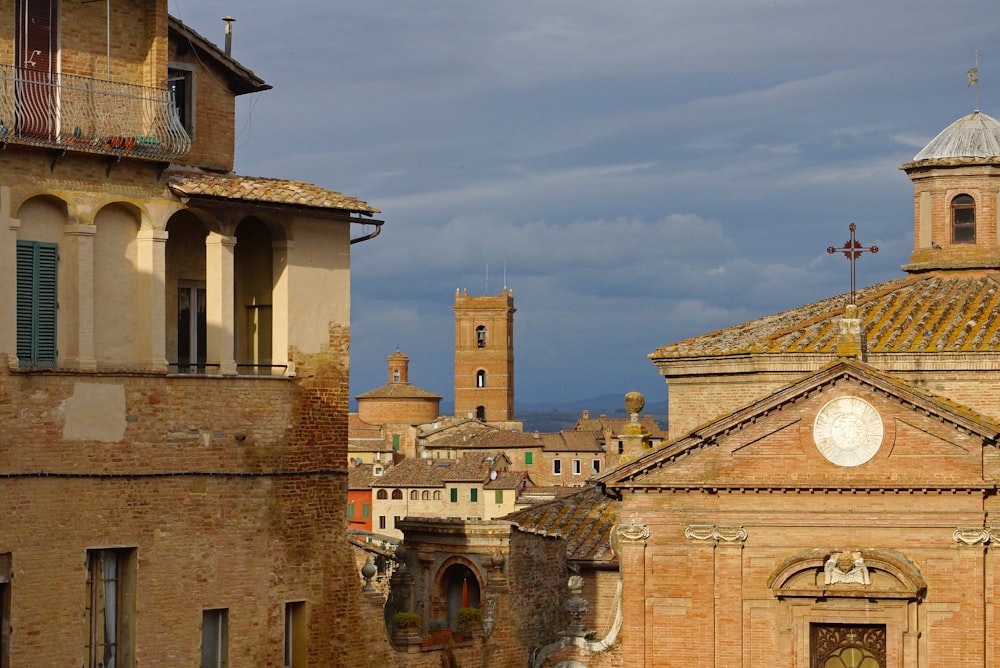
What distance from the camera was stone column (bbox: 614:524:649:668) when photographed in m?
28.1

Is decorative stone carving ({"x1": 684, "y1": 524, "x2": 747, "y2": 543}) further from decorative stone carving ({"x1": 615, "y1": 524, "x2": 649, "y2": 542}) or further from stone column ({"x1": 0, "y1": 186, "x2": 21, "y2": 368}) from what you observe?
stone column ({"x1": 0, "y1": 186, "x2": 21, "y2": 368})

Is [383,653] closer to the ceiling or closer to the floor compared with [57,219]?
closer to the floor

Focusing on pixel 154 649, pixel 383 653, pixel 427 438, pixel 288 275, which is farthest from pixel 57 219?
pixel 427 438

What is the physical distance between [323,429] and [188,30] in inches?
232

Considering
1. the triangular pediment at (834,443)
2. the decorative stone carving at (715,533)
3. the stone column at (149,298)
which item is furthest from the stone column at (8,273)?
the decorative stone carving at (715,533)

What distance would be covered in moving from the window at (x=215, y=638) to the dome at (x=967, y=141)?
15.3m

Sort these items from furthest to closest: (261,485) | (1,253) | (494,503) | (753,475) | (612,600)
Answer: (494,503), (612,600), (753,475), (261,485), (1,253)

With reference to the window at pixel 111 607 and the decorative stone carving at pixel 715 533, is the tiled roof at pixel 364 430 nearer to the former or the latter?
the decorative stone carving at pixel 715 533

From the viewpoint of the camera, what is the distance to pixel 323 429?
26734mm

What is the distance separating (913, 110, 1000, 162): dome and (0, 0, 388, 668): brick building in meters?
11.7

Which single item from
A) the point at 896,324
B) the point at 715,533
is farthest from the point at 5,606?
the point at 896,324

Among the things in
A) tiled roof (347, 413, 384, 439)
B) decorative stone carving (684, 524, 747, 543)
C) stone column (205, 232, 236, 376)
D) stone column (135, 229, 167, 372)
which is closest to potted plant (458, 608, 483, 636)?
decorative stone carving (684, 524, 747, 543)

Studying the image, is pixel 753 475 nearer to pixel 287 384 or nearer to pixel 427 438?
pixel 287 384

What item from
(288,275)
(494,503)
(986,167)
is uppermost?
(986,167)
